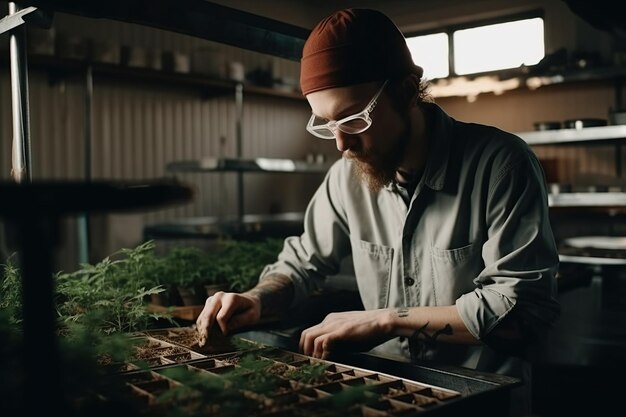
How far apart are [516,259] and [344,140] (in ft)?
1.76

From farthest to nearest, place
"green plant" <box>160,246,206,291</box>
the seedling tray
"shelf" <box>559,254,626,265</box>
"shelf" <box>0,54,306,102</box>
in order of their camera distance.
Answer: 1. "shelf" <box>0,54,306,102</box>
2. "shelf" <box>559,254,626,265</box>
3. "green plant" <box>160,246,206,291</box>
4. the seedling tray

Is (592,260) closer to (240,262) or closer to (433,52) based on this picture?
(240,262)

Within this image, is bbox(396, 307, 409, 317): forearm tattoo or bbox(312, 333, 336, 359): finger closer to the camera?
bbox(312, 333, 336, 359): finger

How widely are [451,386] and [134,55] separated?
502 centimetres

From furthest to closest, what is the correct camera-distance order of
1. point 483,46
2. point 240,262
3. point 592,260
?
1. point 483,46
2. point 592,260
3. point 240,262

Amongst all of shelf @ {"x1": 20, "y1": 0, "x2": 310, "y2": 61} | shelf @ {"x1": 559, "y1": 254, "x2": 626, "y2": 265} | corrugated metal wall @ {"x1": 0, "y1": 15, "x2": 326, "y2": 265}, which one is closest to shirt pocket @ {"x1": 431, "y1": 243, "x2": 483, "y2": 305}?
shelf @ {"x1": 20, "y1": 0, "x2": 310, "y2": 61}

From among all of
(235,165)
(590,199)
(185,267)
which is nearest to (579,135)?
(590,199)

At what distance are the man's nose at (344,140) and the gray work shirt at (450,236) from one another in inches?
9.5

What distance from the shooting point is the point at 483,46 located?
22.2ft

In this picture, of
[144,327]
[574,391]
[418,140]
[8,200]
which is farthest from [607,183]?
[8,200]

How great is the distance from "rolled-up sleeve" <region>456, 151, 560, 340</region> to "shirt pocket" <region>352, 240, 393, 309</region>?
363mm

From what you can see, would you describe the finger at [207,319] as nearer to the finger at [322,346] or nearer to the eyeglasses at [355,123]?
the finger at [322,346]

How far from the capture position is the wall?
17.7ft

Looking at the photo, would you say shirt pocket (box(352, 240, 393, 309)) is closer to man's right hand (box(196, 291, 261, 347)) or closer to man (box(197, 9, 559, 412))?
man (box(197, 9, 559, 412))
